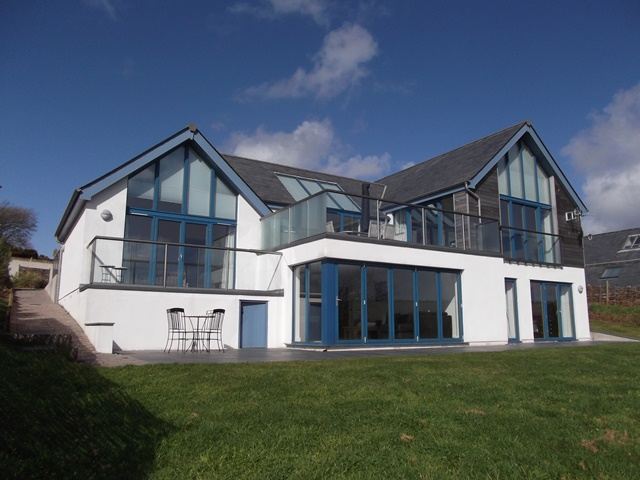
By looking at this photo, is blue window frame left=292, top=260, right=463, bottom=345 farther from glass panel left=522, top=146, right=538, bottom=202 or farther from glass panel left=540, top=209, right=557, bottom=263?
glass panel left=522, top=146, right=538, bottom=202

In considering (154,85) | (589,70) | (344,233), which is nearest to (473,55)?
(589,70)

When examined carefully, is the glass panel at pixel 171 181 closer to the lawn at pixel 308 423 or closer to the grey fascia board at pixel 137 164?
the grey fascia board at pixel 137 164

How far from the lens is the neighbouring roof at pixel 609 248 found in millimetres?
37875

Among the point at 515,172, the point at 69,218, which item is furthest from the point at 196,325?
the point at 515,172

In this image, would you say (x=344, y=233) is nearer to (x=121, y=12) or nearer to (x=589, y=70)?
(x=121, y=12)

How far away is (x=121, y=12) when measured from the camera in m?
13.2

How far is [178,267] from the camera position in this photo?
1445cm

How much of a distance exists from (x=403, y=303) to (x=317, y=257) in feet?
10.0

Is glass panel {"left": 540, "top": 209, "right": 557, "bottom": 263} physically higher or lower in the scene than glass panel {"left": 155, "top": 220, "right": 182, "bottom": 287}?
higher

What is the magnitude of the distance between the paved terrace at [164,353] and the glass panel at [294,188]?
27.0ft

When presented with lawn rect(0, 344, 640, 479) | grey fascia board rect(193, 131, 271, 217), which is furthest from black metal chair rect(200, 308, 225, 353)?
lawn rect(0, 344, 640, 479)

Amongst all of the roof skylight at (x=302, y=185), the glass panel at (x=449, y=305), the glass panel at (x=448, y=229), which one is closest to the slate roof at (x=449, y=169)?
the glass panel at (x=448, y=229)

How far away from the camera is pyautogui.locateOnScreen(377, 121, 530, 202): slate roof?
1928 cm

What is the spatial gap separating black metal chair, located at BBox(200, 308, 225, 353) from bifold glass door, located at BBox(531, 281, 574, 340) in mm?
11394
